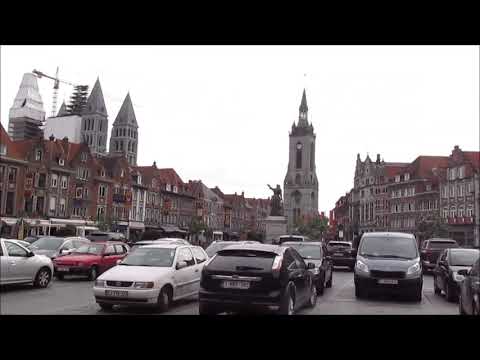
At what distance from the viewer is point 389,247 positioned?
15.6 m

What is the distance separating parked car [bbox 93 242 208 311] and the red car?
21.4ft

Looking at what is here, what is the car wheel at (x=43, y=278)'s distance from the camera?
16.1m

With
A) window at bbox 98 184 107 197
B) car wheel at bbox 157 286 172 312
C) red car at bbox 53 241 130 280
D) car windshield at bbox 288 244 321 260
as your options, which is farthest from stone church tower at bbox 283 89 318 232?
car wheel at bbox 157 286 172 312

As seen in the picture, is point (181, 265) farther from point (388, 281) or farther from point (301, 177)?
point (301, 177)

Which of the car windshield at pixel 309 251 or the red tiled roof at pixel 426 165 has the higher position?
the red tiled roof at pixel 426 165

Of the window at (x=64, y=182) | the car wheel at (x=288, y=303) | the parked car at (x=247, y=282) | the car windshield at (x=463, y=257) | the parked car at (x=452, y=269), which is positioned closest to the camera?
the parked car at (x=247, y=282)

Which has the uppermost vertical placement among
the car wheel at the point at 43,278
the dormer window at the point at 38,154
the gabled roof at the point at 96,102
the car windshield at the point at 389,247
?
the gabled roof at the point at 96,102

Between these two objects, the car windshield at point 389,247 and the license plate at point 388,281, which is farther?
the car windshield at point 389,247

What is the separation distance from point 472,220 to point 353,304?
62.4 metres

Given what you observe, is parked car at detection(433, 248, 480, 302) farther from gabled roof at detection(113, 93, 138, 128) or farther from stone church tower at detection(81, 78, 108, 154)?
stone church tower at detection(81, 78, 108, 154)

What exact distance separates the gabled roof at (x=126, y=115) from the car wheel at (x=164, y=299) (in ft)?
443

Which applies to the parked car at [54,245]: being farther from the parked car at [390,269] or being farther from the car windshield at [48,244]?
the parked car at [390,269]

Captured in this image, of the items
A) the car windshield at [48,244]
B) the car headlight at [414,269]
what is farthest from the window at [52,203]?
the car headlight at [414,269]
